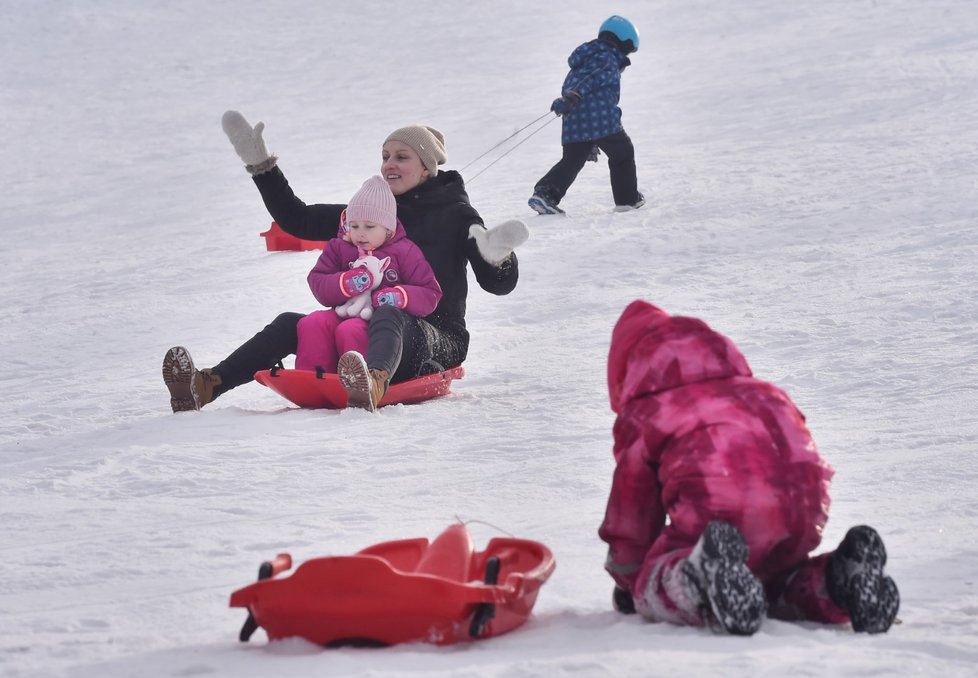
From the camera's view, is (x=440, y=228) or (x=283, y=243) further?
(x=283, y=243)

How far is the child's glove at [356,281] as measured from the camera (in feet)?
16.0

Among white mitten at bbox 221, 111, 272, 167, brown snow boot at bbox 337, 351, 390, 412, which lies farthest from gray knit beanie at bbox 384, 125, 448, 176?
brown snow boot at bbox 337, 351, 390, 412

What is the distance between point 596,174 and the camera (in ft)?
34.1

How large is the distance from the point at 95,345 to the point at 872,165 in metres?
4.95

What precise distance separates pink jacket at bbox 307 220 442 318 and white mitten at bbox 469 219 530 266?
0.21 meters

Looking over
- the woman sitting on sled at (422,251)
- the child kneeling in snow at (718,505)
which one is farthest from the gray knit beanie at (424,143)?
the child kneeling in snow at (718,505)

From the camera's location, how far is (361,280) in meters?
4.89

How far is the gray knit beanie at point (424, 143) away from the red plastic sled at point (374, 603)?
9.68 feet

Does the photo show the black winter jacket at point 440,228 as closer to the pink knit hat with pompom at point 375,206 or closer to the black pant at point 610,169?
the pink knit hat with pompom at point 375,206

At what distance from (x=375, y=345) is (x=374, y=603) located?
235 cm

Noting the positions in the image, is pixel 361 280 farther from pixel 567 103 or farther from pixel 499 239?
pixel 567 103

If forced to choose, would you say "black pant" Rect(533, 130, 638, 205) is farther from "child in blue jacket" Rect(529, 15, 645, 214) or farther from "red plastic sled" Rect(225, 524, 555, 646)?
"red plastic sled" Rect(225, 524, 555, 646)

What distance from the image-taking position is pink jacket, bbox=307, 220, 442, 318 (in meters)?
4.93

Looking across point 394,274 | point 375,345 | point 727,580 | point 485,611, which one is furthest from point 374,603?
point 394,274
